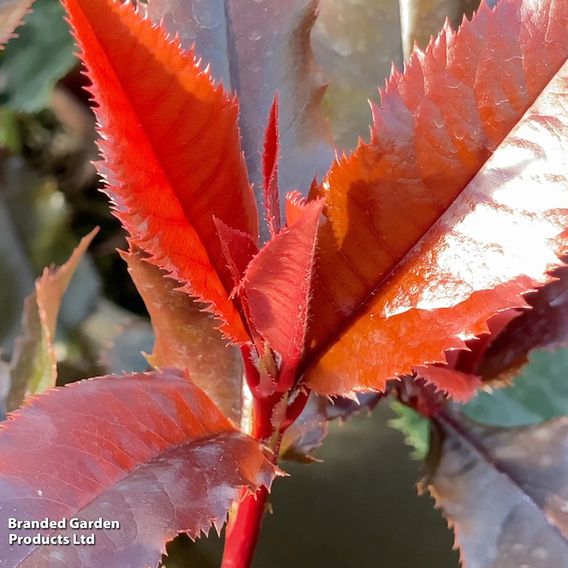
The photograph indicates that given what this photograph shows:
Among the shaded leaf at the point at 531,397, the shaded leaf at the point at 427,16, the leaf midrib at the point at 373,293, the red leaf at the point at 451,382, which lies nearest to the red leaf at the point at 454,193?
the leaf midrib at the point at 373,293

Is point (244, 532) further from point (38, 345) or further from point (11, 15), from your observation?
point (11, 15)

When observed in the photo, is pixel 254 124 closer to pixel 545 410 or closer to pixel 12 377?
pixel 12 377

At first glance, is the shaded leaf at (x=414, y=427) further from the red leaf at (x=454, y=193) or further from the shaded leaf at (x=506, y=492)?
the red leaf at (x=454, y=193)

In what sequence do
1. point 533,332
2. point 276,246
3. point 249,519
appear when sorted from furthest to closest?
point 533,332, point 249,519, point 276,246

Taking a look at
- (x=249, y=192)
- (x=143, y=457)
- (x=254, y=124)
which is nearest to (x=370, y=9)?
(x=254, y=124)

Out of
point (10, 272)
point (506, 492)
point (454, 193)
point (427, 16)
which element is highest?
point (427, 16)

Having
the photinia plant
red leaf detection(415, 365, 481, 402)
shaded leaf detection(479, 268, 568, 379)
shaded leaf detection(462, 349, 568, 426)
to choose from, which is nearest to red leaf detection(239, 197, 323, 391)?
the photinia plant

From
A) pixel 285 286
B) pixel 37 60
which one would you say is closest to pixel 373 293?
pixel 285 286
